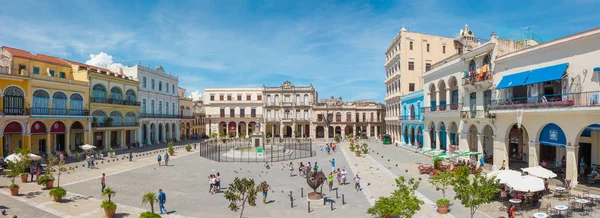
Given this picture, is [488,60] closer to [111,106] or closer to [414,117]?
[414,117]

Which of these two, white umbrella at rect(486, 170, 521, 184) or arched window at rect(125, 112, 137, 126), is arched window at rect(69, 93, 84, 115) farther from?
white umbrella at rect(486, 170, 521, 184)

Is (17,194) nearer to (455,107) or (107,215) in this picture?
(107,215)

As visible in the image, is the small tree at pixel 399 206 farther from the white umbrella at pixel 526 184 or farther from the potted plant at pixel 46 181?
the potted plant at pixel 46 181

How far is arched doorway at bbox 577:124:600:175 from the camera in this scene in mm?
21641

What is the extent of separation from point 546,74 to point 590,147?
7666mm

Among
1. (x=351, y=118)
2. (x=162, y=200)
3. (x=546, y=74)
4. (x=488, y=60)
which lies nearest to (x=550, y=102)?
(x=546, y=74)

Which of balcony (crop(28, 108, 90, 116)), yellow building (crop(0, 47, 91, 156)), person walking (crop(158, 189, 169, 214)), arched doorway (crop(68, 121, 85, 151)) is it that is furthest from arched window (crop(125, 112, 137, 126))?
person walking (crop(158, 189, 169, 214))

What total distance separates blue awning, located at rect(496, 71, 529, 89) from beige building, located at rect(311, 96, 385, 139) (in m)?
45.7

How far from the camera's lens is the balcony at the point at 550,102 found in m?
18.1

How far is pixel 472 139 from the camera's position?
31.6 metres

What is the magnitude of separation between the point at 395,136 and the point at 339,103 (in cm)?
2046

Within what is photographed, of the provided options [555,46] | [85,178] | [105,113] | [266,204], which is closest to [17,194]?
[85,178]

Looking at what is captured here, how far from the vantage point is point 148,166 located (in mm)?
30328

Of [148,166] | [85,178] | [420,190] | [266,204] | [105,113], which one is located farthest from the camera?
[105,113]
